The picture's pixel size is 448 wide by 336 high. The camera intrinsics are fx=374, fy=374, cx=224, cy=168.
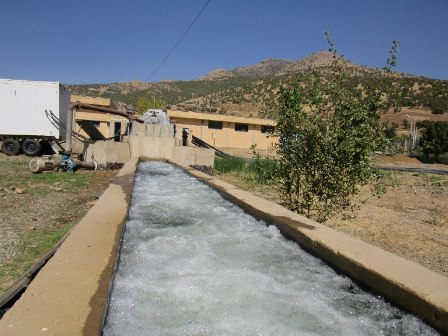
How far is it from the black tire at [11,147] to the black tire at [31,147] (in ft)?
0.93

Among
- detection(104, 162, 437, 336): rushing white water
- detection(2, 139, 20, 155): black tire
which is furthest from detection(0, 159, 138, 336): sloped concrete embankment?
detection(2, 139, 20, 155): black tire

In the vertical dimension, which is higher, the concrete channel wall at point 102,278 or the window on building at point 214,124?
the window on building at point 214,124

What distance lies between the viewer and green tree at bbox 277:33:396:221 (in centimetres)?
561

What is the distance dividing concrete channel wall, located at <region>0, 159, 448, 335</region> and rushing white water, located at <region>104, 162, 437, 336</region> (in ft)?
0.44

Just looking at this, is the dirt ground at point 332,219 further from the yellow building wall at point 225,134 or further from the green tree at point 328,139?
the yellow building wall at point 225,134

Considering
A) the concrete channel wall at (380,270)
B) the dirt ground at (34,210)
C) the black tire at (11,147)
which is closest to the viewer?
the concrete channel wall at (380,270)

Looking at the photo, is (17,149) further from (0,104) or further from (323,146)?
(323,146)

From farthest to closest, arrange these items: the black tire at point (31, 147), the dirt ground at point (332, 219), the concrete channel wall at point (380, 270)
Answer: the black tire at point (31, 147)
the dirt ground at point (332, 219)
the concrete channel wall at point (380, 270)

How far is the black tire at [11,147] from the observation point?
17047 mm

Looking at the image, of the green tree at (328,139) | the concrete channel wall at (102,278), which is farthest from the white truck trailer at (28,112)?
the concrete channel wall at (102,278)

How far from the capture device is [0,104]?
54.5 ft

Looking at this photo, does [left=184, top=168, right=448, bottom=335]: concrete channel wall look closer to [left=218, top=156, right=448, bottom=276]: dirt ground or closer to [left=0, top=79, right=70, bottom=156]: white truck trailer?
[left=218, top=156, right=448, bottom=276]: dirt ground

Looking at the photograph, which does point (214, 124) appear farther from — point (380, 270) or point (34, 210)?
point (380, 270)

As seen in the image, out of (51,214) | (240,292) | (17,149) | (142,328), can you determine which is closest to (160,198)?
(51,214)
